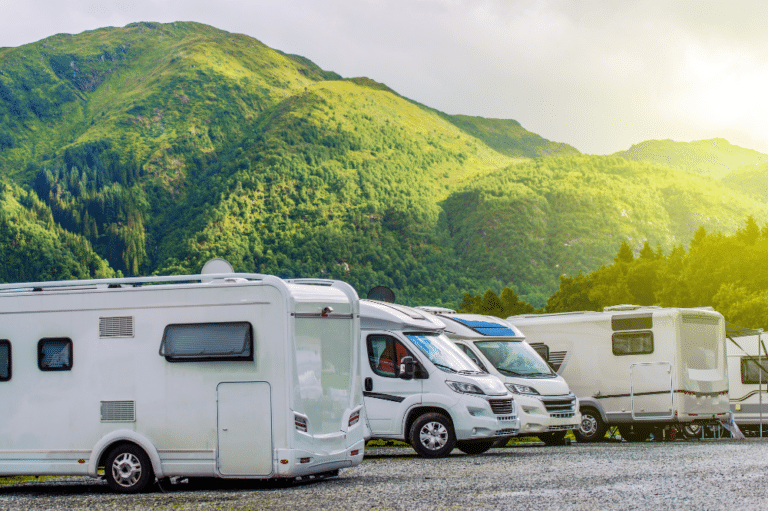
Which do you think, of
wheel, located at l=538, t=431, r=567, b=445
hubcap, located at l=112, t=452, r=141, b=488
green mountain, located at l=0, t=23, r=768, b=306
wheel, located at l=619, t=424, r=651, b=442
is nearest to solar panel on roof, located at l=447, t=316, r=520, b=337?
wheel, located at l=538, t=431, r=567, b=445

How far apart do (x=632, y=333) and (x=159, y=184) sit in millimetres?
160537

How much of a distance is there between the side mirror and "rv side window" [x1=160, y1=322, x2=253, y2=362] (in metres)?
4.27

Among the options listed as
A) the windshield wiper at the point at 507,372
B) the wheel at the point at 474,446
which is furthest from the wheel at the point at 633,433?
the wheel at the point at 474,446

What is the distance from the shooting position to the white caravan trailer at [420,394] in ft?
48.8

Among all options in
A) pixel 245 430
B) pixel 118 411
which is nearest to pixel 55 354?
pixel 118 411

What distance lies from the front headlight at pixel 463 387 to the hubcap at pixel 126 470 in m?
5.70

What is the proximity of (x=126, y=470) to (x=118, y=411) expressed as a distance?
26.6 inches

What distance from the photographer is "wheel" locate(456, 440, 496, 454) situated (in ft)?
53.2

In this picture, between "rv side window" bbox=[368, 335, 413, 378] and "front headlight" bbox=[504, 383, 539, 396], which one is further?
"front headlight" bbox=[504, 383, 539, 396]

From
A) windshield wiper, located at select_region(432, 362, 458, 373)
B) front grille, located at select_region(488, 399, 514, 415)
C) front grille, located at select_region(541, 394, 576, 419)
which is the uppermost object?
windshield wiper, located at select_region(432, 362, 458, 373)

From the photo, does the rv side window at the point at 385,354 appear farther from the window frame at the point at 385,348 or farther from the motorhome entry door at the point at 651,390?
the motorhome entry door at the point at 651,390

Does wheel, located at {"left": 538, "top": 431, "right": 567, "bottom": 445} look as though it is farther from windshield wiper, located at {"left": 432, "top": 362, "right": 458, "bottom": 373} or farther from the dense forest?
the dense forest

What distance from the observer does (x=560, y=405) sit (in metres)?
17.4

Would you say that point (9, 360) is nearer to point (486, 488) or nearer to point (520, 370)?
point (486, 488)
